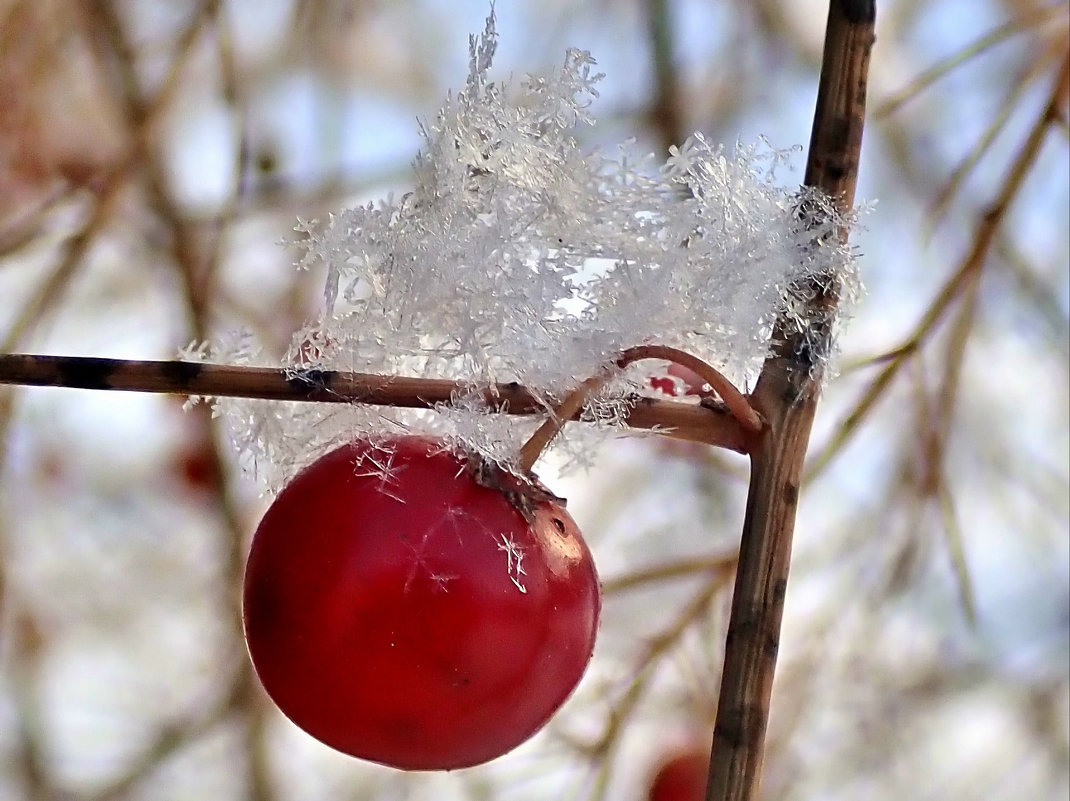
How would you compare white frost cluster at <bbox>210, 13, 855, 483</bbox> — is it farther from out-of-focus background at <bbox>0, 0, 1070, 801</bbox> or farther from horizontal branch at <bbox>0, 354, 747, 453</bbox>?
out-of-focus background at <bbox>0, 0, 1070, 801</bbox>

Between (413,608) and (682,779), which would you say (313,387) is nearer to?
(413,608)

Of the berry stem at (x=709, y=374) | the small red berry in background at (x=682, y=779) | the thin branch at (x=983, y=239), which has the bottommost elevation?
the small red berry in background at (x=682, y=779)

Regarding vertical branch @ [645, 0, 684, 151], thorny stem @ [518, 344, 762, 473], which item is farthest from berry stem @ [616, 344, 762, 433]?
vertical branch @ [645, 0, 684, 151]

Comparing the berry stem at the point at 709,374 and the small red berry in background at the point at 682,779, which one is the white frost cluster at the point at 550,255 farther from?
the small red berry in background at the point at 682,779

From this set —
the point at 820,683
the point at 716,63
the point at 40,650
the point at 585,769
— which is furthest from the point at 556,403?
the point at 40,650

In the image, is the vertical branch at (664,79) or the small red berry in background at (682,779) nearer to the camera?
the small red berry in background at (682,779)

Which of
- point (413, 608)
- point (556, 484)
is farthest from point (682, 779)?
point (413, 608)

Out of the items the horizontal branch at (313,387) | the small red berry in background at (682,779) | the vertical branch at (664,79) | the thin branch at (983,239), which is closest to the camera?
the horizontal branch at (313,387)

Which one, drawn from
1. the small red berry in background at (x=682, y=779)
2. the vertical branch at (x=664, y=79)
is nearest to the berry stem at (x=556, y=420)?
the small red berry in background at (x=682, y=779)
